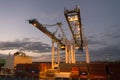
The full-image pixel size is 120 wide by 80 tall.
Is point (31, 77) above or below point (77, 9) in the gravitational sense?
below

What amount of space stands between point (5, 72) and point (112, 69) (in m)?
29.0

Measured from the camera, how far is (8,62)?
4638cm

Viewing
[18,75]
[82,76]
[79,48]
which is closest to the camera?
[82,76]

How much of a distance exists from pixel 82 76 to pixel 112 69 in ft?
19.0

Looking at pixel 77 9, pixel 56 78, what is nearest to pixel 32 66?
pixel 56 78

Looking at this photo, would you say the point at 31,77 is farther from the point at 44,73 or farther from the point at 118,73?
the point at 118,73

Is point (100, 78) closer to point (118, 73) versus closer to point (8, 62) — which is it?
point (118, 73)

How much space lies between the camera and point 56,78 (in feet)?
95.6

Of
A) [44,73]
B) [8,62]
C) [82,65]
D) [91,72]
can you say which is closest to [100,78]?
[91,72]

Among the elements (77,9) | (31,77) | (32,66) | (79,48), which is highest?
(77,9)

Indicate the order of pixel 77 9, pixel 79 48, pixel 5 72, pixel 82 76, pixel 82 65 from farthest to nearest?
1. pixel 79 48
2. pixel 5 72
3. pixel 82 65
4. pixel 82 76
5. pixel 77 9

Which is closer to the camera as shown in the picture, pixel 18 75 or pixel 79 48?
pixel 18 75

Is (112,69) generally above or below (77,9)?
below

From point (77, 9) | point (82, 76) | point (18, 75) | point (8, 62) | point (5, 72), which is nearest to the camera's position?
point (77, 9)
